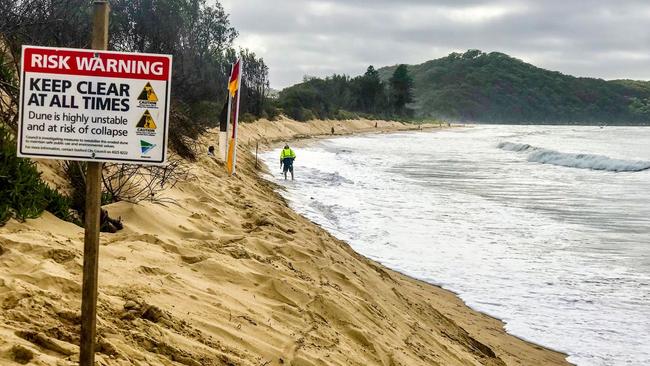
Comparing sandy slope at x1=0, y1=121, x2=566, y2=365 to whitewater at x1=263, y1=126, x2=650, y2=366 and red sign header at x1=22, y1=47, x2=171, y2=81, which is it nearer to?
whitewater at x1=263, y1=126, x2=650, y2=366

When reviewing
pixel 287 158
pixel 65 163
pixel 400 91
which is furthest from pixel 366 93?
pixel 65 163

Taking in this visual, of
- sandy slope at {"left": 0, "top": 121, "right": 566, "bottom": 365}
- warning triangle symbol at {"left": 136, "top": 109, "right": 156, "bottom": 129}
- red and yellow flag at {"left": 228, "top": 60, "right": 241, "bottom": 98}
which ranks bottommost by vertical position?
sandy slope at {"left": 0, "top": 121, "right": 566, "bottom": 365}

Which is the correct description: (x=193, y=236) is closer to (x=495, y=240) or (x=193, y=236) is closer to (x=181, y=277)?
(x=181, y=277)

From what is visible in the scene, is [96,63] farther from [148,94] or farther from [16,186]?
[16,186]

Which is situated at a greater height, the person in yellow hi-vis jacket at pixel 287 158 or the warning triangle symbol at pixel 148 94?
the warning triangle symbol at pixel 148 94

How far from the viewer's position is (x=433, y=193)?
18703 millimetres

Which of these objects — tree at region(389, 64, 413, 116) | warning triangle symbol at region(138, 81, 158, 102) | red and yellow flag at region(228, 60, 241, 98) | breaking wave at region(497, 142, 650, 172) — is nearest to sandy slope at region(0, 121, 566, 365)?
warning triangle symbol at region(138, 81, 158, 102)

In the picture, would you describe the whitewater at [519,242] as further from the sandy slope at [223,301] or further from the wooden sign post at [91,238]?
the wooden sign post at [91,238]

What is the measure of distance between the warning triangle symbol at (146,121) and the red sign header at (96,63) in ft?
0.54

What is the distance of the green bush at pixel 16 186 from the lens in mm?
5250

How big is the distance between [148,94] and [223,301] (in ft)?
7.81

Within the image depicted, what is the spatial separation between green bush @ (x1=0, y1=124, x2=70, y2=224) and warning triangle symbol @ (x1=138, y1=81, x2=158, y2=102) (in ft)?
9.45

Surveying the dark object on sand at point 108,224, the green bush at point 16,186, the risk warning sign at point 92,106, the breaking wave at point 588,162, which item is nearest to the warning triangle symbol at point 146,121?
the risk warning sign at point 92,106

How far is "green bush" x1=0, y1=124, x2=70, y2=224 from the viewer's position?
5.25 m
